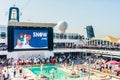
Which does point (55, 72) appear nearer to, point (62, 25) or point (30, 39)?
point (30, 39)

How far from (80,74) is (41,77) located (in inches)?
141

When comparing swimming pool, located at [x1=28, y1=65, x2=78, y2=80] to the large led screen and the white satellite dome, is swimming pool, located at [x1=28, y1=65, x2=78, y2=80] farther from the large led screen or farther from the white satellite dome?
the white satellite dome

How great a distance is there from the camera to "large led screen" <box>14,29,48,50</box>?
32781mm

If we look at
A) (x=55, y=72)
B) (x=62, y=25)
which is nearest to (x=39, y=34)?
(x=55, y=72)

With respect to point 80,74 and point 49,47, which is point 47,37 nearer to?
point 49,47

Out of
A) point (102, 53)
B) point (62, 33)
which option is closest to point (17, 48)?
point (102, 53)

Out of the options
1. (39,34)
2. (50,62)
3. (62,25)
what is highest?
(62,25)

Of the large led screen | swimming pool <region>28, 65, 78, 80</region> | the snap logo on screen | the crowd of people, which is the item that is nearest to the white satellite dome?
the large led screen

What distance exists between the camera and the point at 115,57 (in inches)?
1235

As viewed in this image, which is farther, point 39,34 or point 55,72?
point 39,34

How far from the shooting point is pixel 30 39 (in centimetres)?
3344

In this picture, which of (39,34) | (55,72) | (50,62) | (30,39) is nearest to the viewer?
(55,72)

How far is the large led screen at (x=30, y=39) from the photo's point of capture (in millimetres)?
32781

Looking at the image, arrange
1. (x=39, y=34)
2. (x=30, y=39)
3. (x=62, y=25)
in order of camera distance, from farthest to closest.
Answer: (x=62, y=25) < (x=39, y=34) < (x=30, y=39)
